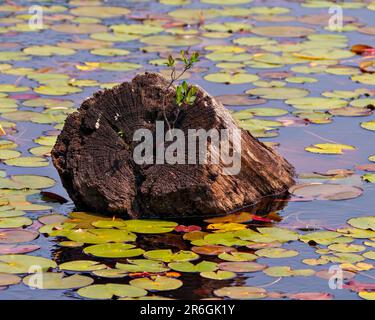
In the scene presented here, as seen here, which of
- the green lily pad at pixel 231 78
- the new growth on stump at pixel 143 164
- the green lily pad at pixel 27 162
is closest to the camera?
the new growth on stump at pixel 143 164

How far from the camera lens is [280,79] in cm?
972

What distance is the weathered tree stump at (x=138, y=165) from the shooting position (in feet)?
22.2

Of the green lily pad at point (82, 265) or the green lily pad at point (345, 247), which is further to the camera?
the green lily pad at point (345, 247)

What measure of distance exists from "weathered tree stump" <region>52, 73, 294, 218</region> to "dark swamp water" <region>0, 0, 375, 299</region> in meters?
0.15

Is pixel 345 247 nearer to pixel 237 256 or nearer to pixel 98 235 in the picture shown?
pixel 237 256

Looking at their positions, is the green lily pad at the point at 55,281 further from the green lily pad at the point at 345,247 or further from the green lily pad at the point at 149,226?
the green lily pad at the point at 345,247

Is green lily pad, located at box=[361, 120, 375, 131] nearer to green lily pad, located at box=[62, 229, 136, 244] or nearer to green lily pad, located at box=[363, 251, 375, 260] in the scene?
green lily pad, located at box=[363, 251, 375, 260]

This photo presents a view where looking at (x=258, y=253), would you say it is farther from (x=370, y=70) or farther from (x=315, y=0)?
(x=315, y=0)

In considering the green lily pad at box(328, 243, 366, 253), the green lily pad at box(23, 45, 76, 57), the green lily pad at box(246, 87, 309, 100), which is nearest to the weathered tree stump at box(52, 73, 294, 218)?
the green lily pad at box(328, 243, 366, 253)

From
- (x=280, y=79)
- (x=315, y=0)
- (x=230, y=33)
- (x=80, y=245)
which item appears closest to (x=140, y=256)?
(x=80, y=245)

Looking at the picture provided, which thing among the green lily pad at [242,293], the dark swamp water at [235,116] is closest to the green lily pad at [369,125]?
the dark swamp water at [235,116]

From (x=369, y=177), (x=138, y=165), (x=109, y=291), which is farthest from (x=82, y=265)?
(x=369, y=177)
